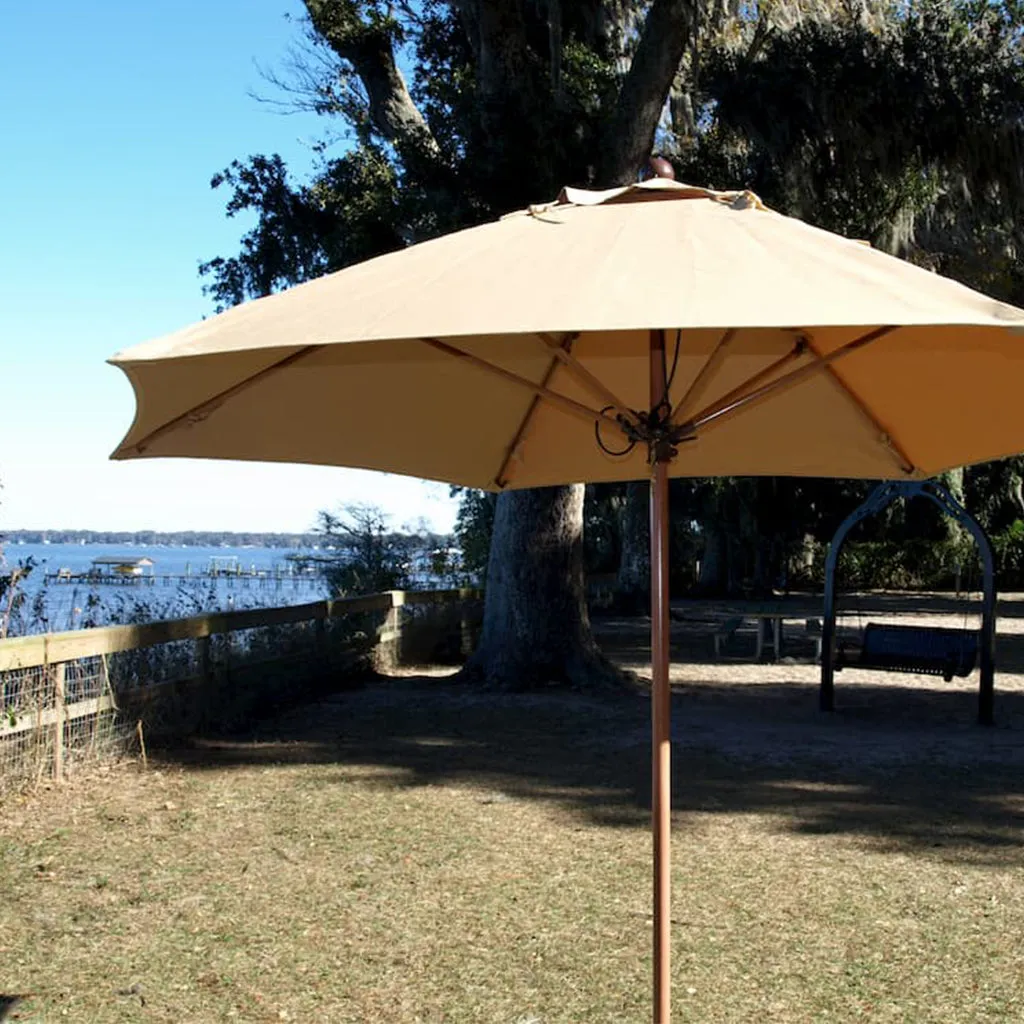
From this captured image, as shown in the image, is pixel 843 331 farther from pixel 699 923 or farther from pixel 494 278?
pixel 699 923

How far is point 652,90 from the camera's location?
37.9ft

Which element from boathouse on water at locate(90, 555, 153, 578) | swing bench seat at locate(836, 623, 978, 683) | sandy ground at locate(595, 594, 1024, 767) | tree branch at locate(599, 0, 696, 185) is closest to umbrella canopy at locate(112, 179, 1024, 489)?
sandy ground at locate(595, 594, 1024, 767)

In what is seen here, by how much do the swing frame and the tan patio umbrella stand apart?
5558mm

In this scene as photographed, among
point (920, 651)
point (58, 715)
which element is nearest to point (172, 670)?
point (58, 715)

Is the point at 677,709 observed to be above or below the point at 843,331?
below

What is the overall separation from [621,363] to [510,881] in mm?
2420

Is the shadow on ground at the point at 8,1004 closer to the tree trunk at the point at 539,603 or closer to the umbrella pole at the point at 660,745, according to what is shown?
the umbrella pole at the point at 660,745

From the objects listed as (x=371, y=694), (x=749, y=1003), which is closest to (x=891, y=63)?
(x=371, y=694)

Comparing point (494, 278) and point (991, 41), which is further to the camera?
point (991, 41)

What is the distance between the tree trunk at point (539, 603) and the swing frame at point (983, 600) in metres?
2.03

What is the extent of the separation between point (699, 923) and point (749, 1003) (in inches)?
31.0

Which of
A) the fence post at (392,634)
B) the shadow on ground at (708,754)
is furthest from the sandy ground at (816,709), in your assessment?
the fence post at (392,634)

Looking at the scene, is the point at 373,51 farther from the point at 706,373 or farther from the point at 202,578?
the point at 706,373

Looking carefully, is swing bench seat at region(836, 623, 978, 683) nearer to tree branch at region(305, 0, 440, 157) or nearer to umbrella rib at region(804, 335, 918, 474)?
umbrella rib at region(804, 335, 918, 474)
